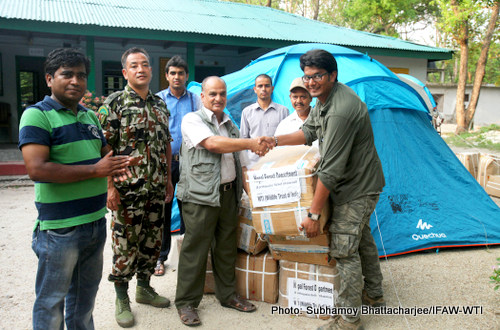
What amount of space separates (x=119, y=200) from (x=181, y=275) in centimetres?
75

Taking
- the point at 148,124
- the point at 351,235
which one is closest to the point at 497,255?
the point at 351,235

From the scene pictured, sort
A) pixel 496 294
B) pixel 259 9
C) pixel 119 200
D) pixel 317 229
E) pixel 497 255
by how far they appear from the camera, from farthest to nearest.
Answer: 1. pixel 259 9
2. pixel 497 255
3. pixel 496 294
4. pixel 119 200
5. pixel 317 229

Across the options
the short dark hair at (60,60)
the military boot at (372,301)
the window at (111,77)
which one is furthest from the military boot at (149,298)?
the window at (111,77)

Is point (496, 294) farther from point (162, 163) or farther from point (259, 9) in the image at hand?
point (259, 9)

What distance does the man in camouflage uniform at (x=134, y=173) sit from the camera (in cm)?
295

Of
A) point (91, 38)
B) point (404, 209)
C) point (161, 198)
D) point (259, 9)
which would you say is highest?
point (259, 9)

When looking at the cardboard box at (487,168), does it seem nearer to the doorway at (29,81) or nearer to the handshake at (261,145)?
the handshake at (261,145)

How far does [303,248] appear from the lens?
3025 millimetres

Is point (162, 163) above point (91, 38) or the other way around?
the other way around

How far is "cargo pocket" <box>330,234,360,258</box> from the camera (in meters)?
2.81

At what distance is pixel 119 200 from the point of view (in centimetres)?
292

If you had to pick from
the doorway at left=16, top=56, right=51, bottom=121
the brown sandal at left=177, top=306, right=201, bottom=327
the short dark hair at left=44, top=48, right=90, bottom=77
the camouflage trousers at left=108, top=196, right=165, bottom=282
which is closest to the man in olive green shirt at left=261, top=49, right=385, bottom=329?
the brown sandal at left=177, top=306, right=201, bottom=327

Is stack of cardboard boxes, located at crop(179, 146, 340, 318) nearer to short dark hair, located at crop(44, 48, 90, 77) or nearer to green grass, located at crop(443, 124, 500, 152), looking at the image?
short dark hair, located at crop(44, 48, 90, 77)

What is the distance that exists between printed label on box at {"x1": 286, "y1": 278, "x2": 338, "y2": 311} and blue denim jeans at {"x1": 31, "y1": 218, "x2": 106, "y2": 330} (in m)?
1.59
